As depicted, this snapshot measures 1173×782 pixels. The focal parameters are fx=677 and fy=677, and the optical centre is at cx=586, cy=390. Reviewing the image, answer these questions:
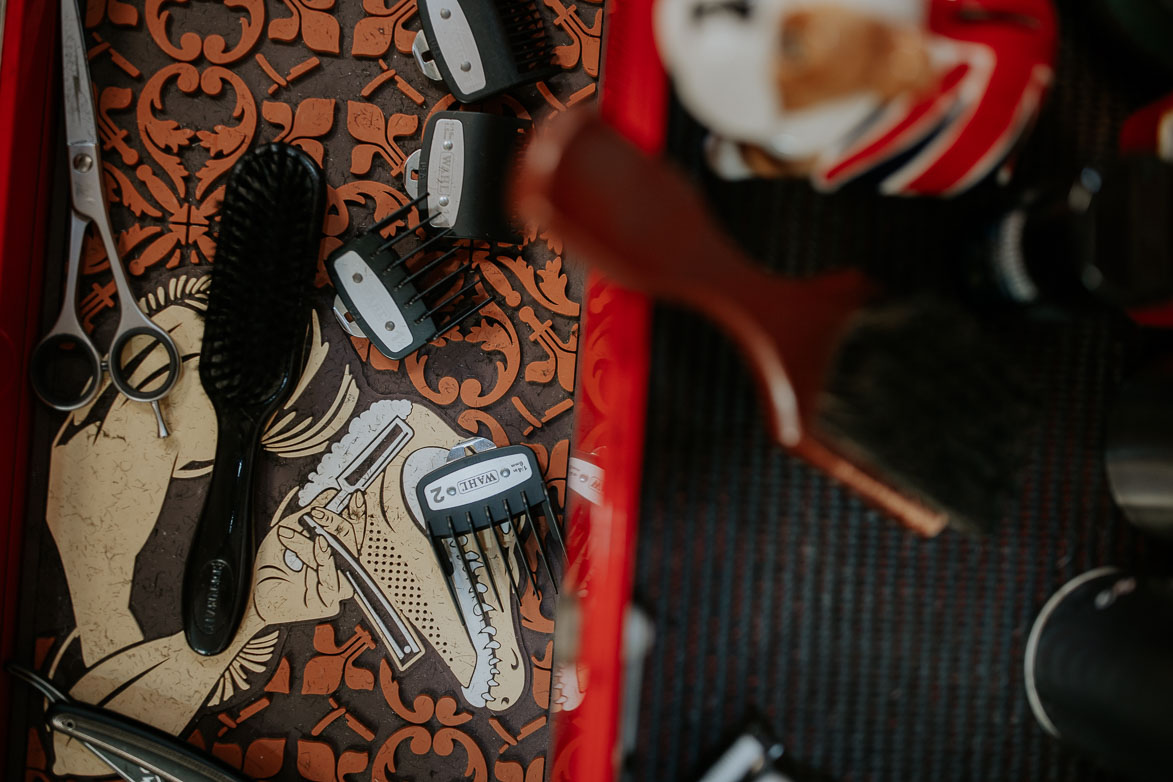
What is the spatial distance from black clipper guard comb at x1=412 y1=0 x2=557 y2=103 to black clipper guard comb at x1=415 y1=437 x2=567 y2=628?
0.32m

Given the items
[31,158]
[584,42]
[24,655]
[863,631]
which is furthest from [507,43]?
[24,655]

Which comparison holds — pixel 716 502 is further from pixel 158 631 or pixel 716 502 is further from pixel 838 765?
pixel 158 631

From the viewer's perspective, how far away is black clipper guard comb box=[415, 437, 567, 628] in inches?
23.0

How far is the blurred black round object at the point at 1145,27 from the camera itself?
0.33m

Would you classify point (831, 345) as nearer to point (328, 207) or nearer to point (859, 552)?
point (859, 552)

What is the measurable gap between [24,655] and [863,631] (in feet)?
2.32

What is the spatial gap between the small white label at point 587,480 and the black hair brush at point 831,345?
11.7 inches

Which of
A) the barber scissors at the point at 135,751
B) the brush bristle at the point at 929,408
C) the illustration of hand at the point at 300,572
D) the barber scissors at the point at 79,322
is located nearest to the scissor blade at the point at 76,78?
the barber scissors at the point at 79,322

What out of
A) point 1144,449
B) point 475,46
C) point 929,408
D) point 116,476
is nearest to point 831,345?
point 929,408

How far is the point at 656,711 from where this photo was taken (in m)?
0.32

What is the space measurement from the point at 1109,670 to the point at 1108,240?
7.5 inches

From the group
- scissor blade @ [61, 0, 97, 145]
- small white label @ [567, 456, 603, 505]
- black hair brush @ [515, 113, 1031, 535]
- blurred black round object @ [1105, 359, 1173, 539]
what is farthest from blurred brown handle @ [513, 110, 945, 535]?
scissor blade @ [61, 0, 97, 145]

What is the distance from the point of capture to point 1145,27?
1.09 ft

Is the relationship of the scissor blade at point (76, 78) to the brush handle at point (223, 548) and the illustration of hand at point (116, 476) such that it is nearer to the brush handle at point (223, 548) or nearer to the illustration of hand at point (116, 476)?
the illustration of hand at point (116, 476)
